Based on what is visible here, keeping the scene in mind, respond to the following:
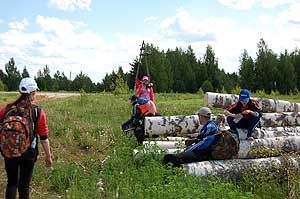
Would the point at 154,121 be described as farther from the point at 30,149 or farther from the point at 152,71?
the point at 152,71

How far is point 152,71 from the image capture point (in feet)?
189

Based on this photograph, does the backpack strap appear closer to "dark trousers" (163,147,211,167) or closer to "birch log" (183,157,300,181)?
"birch log" (183,157,300,181)

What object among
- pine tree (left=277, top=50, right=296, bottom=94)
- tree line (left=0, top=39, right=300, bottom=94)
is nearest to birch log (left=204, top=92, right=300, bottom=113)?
tree line (left=0, top=39, right=300, bottom=94)

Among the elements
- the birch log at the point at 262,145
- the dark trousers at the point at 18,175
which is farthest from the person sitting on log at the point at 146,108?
the dark trousers at the point at 18,175

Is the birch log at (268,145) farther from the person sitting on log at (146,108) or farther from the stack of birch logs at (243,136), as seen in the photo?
the person sitting on log at (146,108)

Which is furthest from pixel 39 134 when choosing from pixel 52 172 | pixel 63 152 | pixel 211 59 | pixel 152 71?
pixel 211 59

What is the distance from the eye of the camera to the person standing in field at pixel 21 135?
539 centimetres

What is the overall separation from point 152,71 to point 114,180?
5086 cm

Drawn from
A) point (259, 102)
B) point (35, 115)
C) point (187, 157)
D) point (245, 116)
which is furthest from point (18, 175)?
point (259, 102)

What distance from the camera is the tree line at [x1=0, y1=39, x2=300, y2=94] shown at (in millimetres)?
55875

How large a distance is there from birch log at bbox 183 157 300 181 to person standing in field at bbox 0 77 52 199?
8.89ft

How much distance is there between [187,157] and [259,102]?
4655mm

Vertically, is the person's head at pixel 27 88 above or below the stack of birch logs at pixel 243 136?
above

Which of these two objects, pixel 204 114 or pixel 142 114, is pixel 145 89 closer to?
pixel 142 114
